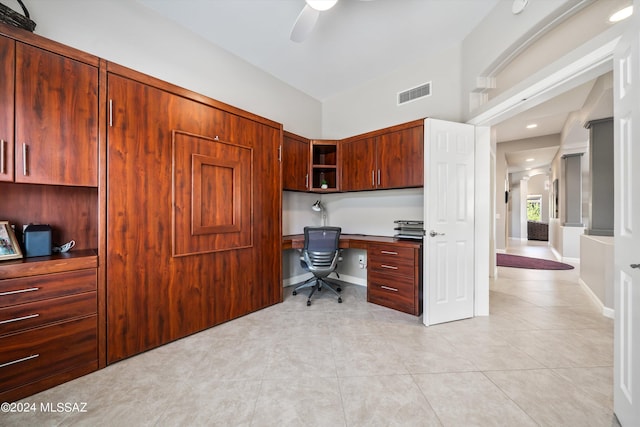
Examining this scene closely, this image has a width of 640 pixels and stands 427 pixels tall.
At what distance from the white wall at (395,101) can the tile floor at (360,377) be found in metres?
2.66

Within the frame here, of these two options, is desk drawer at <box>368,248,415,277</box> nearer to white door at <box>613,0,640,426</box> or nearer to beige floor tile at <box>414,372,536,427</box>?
beige floor tile at <box>414,372,536,427</box>

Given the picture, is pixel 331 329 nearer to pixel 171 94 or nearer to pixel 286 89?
pixel 171 94

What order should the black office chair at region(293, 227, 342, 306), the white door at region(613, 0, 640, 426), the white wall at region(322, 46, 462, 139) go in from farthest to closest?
the black office chair at region(293, 227, 342, 306) < the white wall at region(322, 46, 462, 139) < the white door at region(613, 0, 640, 426)

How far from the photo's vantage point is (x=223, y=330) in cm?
249

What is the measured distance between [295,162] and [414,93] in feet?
6.57

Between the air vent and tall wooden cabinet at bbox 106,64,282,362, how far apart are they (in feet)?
6.70

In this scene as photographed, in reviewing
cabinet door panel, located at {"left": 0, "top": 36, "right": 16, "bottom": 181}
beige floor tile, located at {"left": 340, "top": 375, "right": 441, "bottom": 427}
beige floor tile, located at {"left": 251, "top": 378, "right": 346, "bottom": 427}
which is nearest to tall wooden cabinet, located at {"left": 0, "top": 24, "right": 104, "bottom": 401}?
cabinet door panel, located at {"left": 0, "top": 36, "right": 16, "bottom": 181}

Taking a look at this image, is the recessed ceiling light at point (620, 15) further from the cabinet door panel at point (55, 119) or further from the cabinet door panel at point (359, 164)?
the cabinet door panel at point (55, 119)

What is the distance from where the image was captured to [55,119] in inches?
66.1

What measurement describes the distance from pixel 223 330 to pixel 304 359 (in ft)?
3.30

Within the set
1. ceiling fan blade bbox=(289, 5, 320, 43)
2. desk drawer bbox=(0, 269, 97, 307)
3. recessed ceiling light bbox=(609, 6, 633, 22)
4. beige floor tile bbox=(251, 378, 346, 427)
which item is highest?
ceiling fan blade bbox=(289, 5, 320, 43)

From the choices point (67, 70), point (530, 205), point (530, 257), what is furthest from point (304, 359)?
point (530, 205)

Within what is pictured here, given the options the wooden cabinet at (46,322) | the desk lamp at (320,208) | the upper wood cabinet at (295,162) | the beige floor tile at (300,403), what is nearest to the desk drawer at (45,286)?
the wooden cabinet at (46,322)

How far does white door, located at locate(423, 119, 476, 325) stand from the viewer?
8.61ft
